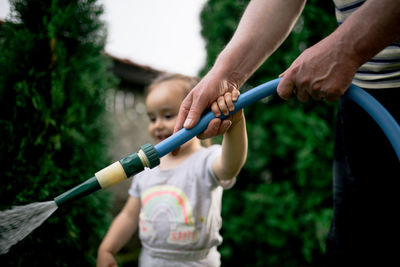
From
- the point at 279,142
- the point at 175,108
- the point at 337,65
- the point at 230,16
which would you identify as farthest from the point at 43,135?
the point at 230,16

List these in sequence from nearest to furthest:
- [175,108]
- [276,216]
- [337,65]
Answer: [337,65] < [175,108] < [276,216]

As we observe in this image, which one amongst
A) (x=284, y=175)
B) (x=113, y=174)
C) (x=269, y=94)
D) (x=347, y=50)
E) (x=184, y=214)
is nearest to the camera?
(x=347, y=50)

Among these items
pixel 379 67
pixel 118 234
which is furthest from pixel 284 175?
pixel 379 67

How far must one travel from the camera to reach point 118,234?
185 cm

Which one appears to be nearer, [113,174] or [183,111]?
[113,174]

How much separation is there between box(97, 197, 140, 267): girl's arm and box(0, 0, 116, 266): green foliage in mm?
340

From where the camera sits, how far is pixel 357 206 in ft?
4.26

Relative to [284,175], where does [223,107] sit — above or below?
above

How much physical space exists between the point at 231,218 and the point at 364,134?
2.23m

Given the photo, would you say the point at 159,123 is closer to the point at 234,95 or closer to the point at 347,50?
the point at 234,95

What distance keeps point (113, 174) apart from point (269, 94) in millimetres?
636

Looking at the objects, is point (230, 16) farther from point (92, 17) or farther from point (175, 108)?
point (175, 108)

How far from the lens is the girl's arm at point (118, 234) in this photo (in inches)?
68.6

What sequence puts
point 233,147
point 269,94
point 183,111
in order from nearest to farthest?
point 269,94, point 183,111, point 233,147
